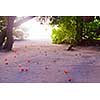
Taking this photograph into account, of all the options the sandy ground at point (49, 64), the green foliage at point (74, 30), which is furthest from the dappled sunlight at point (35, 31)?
the green foliage at point (74, 30)

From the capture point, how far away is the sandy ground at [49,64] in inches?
132

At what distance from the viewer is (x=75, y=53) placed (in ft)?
14.8

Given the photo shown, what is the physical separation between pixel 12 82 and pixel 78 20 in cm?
183

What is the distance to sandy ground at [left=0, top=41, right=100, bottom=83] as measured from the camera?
11.0 feet

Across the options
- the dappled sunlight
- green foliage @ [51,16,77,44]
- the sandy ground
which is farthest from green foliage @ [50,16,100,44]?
the dappled sunlight

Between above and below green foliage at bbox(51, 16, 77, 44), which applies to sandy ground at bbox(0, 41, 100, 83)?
below

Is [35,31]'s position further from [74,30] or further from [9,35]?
[74,30]

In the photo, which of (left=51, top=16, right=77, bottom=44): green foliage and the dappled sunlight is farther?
(left=51, top=16, right=77, bottom=44): green foliage

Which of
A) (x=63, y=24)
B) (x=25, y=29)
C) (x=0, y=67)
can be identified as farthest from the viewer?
(x=63, y=24)

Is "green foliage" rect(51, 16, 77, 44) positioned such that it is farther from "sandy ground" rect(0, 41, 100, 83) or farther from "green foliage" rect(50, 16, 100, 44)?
"sandy ground" rect(0, 41, 100, 83)

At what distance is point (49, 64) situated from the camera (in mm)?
3848
